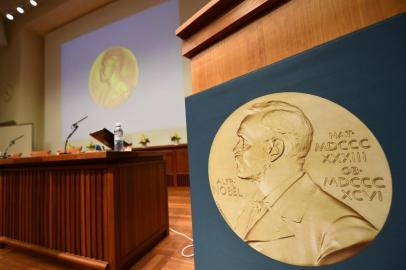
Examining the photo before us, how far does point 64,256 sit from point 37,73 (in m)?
6.10

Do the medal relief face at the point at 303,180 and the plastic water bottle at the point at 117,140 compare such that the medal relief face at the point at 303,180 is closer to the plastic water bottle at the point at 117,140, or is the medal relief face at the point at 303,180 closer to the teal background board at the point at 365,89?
the teal background board at the point at 365,89

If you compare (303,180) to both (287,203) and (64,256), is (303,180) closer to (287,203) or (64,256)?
(287,203)

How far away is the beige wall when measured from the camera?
4.96 meters

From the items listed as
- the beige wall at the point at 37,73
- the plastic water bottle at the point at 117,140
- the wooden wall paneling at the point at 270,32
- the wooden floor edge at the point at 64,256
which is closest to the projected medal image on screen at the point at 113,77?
the beige wall at the point at 37,73

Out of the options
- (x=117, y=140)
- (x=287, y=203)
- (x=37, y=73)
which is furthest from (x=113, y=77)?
(x=287, y=203)

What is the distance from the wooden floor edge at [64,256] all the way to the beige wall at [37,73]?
4.51m

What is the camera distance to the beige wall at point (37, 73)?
195 inches

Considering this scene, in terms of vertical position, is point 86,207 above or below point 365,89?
below

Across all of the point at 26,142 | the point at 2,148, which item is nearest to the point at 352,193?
the point at 26,142

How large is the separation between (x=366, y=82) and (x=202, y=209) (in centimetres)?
42

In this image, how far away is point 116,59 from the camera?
433 cm

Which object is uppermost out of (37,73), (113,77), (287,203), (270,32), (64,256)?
(37,73)

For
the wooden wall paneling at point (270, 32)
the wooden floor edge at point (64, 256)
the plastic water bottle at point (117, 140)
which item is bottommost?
the wooden floor edge at point (64, 256)

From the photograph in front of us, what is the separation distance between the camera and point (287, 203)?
1.21ft
